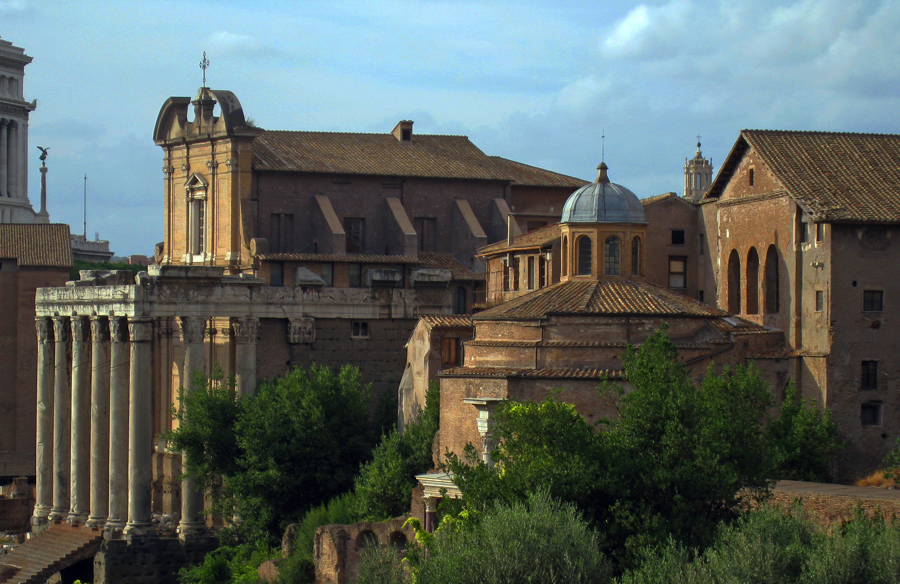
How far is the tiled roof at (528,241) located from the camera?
5874cm

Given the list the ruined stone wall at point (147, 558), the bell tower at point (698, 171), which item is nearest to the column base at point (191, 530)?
the ruined stone wall at point (147, 558)

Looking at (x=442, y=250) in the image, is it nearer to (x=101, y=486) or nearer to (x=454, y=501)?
(x=101, y=486)

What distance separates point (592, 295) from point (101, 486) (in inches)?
866

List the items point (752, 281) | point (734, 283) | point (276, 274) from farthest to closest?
1. point (276, 274)
2. point (734, 283)
3. point (752, 281)

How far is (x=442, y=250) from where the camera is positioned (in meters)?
67.8

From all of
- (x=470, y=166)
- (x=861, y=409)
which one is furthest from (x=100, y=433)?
(x=861, y=409)

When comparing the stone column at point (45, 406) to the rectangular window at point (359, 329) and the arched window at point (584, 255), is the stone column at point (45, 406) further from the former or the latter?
the arched window at point (584, 255)

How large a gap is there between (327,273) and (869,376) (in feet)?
69.3

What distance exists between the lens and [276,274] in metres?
62.1

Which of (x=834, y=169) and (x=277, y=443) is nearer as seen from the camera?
(x=834, y=169)

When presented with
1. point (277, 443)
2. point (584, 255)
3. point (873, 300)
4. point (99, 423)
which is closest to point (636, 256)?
point (584, 255)

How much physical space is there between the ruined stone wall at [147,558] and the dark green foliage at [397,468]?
8466mm

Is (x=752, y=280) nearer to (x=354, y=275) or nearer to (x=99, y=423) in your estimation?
(x=354, y=275)

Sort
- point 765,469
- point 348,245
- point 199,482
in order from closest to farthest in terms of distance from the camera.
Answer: point 765,469 → point 199,482 → point 348,245
